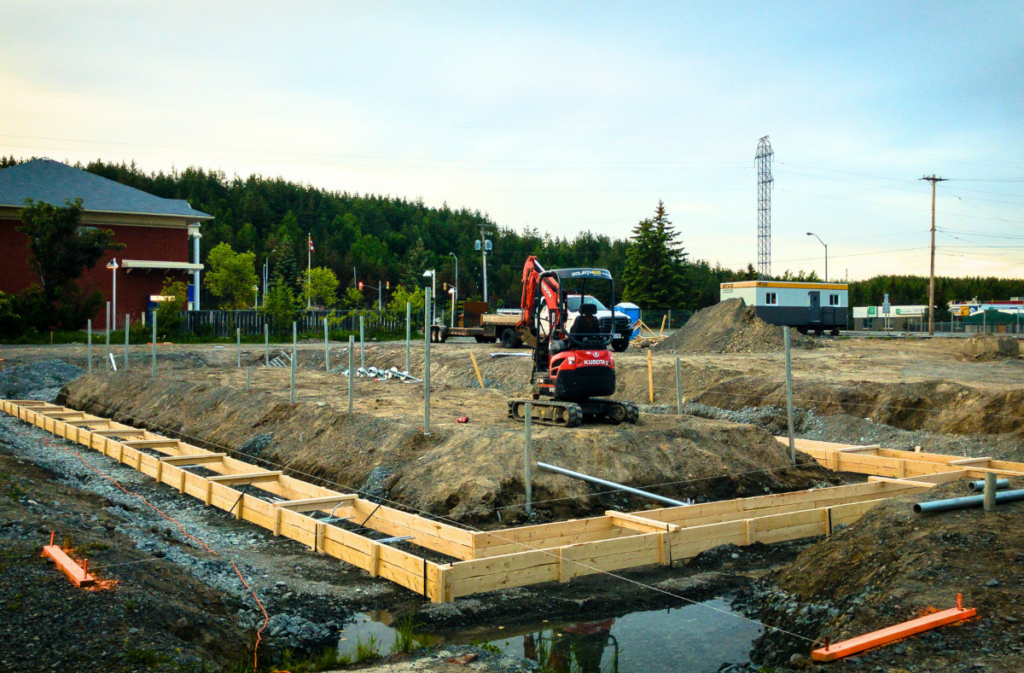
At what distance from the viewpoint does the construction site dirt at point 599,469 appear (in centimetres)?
672

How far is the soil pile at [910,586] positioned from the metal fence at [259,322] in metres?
37.8

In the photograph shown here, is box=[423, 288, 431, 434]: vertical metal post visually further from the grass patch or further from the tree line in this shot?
the tree line

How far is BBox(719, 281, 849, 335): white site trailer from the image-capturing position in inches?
1708

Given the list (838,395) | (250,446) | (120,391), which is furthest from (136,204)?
(838,395)

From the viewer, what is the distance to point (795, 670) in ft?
19.5

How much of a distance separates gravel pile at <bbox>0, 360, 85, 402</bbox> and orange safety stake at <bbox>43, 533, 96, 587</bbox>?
21291mm

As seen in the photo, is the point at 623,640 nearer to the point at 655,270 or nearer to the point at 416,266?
the point at 655,270

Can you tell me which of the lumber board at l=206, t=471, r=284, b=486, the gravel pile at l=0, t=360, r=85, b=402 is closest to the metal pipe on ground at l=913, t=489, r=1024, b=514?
the lumber board at l=206, t=471, r=284, b=486

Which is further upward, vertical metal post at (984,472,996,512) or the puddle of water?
vertical metal post at (984,472,996,512)

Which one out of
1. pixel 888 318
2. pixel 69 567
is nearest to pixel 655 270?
pixel 888 318

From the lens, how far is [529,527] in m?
8.75

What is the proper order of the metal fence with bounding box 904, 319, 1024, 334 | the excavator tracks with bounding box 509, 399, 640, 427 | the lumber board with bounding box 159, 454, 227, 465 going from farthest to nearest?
the metal fence with bounding box 904, 319, 1024, 334
the excavator tracks with bounding box 509, 399, 640, 427
the lumber board with bounding box 159, 454, 227, 465

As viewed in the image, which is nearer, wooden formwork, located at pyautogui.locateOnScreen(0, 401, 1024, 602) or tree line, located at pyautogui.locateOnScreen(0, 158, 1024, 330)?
wooden formwork, located at pyautogui.locateOnScreen(0, 401, 1024, 602)

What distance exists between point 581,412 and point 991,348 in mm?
21903
